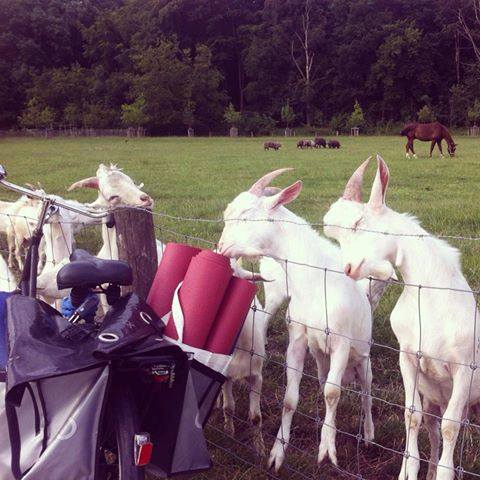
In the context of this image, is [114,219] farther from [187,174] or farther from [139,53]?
[139,53]

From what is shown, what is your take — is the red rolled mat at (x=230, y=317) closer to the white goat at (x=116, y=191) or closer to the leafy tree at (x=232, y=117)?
the white goat at (x=116, y=191)

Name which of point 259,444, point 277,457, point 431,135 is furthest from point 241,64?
point 277,457

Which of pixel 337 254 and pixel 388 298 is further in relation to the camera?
pixel 388 298

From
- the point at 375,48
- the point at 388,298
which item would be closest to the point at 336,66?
the point at 375,48

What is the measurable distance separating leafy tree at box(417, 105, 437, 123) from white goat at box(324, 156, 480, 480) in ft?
175

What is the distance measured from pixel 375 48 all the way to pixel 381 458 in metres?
61.2

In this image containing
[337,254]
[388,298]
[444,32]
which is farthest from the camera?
[444,32]

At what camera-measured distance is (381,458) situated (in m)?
3.34

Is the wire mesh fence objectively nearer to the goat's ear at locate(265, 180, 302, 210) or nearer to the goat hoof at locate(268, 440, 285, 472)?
the goat hoof at locate(268, 440, 285, 472)

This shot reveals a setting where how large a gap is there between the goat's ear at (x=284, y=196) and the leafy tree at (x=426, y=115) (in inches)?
2088

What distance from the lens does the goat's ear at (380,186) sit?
2910mm

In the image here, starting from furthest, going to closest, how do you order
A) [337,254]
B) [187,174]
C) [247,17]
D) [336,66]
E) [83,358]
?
[247,17] < [336,66] < [187,174] < [337,254] < [83,358]

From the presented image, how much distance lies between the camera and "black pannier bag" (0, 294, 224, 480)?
7.22ft

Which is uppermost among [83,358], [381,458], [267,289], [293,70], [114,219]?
[293,70]
